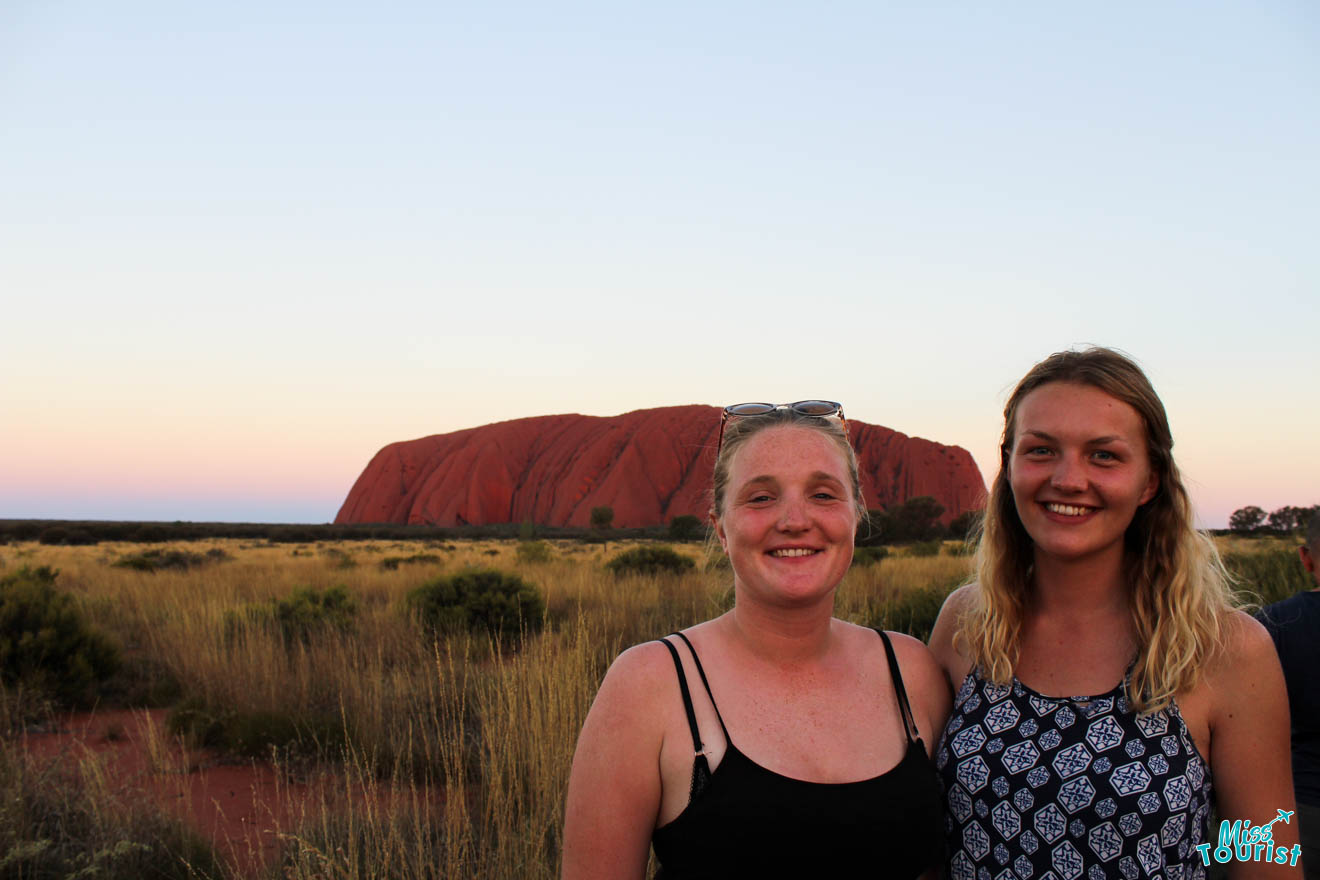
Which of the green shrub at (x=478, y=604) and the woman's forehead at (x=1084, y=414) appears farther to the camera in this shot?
the green shrub at (x=478, y=604)

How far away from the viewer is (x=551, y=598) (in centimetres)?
1147

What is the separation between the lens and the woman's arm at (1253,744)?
1829mm

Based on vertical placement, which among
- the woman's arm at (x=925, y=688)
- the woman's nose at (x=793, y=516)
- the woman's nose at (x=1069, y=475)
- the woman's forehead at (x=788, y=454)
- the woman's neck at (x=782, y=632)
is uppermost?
the woman's forehead at (x=788, y=454)

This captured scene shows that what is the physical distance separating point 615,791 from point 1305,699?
6.85 ft

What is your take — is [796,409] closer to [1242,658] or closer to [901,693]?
[901,693]

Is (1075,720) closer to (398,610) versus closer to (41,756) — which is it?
(41,756)

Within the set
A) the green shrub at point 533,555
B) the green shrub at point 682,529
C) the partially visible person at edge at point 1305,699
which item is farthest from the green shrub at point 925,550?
the partially visible person at edge at point 1305,699

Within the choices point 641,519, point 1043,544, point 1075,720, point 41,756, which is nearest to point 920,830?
point 1075,720

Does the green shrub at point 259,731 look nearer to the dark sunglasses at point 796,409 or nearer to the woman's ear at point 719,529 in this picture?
the woman's ear at point 719,529

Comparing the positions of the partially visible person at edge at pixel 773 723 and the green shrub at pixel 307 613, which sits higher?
the partially visible person at edge at pixel 773 723

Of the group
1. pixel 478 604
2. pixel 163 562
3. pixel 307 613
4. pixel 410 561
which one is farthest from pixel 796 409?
pixel 163 562

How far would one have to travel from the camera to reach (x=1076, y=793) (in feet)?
6.00

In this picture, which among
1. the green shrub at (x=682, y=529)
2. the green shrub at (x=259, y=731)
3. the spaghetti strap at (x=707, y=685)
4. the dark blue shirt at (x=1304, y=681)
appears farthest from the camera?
the green shrub at (x=682, y=529)

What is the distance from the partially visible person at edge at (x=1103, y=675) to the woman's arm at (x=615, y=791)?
78 centimetres
